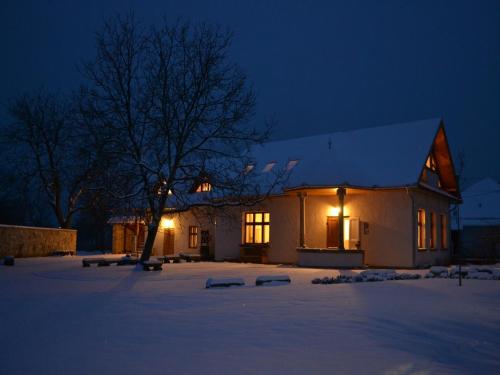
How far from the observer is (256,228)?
78.7 feet

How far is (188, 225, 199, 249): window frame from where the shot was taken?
2728cm

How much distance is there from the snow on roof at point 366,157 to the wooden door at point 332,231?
7.82 ft

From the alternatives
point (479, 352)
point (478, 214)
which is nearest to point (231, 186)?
point (479, 352)

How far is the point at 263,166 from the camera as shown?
2567 centimetres

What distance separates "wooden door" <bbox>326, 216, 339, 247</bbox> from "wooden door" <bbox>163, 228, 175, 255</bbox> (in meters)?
10.8

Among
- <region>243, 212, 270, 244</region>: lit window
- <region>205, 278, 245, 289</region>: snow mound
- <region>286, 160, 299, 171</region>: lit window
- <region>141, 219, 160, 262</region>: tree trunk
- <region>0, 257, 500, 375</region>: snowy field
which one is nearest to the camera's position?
<region>0, 257, 500, 375</region>: snowy field

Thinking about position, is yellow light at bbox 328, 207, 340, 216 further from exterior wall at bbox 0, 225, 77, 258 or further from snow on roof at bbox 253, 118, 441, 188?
exterior wall at bbox 0, 225, 77, 258

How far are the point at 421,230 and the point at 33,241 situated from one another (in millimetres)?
20970

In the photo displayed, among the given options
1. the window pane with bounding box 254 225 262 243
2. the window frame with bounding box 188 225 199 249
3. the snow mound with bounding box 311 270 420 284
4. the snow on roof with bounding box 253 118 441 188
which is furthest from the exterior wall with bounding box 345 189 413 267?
the window frame with bounding box 188 225 199 249

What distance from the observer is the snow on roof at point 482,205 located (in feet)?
130

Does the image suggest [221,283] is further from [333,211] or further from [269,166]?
[269,166]

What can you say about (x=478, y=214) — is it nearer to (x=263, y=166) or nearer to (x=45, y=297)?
(x=263, y=166)

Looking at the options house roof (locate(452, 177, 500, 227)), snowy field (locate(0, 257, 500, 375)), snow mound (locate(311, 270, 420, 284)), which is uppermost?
house roof (locate(452, 177, 500, 227))

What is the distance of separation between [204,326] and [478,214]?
128 ft
